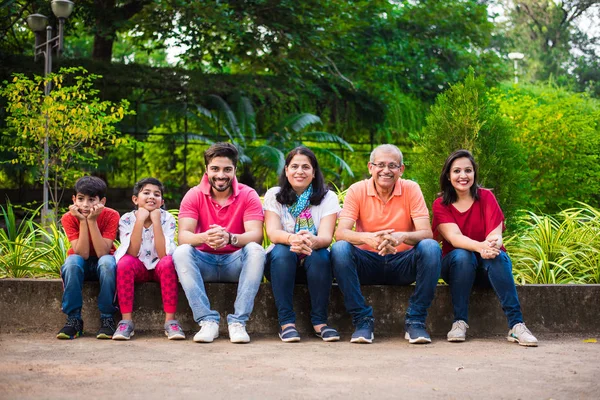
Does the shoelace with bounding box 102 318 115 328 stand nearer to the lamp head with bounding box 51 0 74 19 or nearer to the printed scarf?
the printed scarf

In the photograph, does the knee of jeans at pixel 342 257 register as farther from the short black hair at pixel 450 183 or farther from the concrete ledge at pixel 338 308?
the short black hair at pixel 450 183

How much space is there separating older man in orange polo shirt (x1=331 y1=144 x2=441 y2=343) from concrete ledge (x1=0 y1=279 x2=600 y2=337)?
201mm

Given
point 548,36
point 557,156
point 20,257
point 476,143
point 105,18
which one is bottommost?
point 20,257

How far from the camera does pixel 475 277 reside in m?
5.31

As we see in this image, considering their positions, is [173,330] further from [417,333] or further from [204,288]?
[417,333]

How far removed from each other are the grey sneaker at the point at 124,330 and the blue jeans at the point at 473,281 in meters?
2.17

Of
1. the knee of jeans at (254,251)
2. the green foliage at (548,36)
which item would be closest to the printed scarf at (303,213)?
the knee of jeans at (254,251)

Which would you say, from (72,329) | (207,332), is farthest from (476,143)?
(72,329)

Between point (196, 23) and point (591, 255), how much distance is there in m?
9.84

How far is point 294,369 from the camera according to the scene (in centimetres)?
407

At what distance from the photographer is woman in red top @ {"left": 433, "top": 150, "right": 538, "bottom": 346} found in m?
5.02

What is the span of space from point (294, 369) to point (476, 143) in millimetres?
3193

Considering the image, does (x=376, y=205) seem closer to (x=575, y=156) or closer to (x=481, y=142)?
(x=481, y=142)

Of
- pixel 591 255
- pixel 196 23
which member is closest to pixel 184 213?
pixel 591 255
